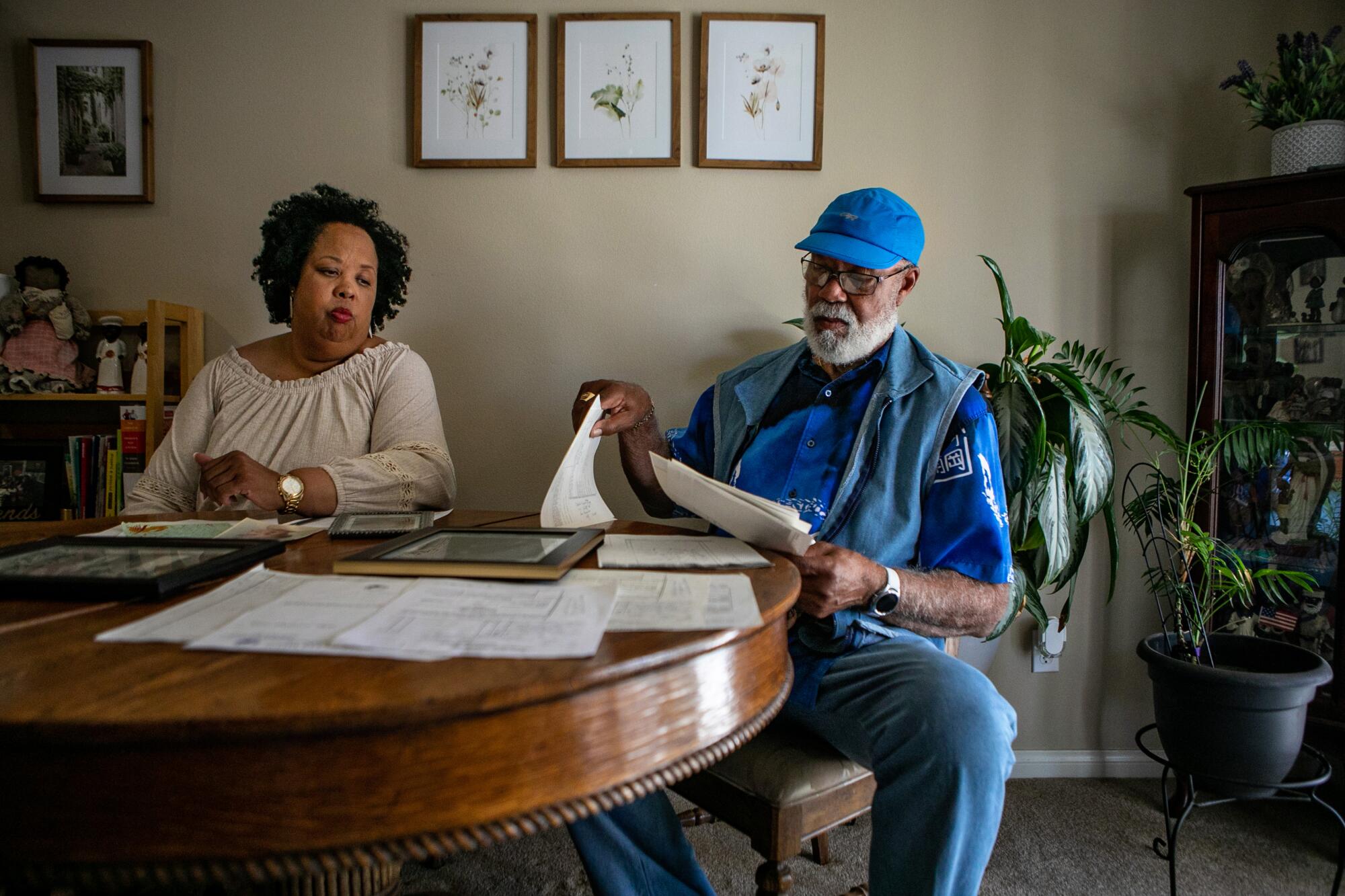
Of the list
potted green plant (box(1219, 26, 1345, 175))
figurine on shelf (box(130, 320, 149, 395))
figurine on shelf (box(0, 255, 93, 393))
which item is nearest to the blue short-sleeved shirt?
potted green plant (box(1219, 26, 1345, 175))

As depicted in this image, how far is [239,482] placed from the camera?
141 cm

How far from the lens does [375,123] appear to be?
213 cm

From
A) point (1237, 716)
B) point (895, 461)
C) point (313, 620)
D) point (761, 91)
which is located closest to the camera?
point (313, 620)

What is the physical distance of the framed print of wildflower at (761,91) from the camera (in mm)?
2057

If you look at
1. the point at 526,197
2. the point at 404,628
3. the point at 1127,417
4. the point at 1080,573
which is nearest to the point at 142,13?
the point at 526,197

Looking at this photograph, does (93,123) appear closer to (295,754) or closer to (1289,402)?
(295,754)

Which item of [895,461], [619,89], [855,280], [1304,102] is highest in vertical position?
[619,89]

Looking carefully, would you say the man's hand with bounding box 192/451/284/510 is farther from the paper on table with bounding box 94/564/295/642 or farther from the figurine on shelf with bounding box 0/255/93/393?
the figurine on shelf with bounding box 0/255/93/393

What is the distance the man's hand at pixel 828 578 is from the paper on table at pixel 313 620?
56 centimetres

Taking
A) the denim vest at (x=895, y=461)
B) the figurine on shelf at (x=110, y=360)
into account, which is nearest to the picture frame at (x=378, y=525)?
the denim vest at (x=895, y=461)

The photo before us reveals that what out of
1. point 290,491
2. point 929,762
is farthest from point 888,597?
point 290,491

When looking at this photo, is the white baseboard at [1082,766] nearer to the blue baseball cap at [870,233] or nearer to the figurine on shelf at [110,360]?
the blue baseball cap at [870,233]

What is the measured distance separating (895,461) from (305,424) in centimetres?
135

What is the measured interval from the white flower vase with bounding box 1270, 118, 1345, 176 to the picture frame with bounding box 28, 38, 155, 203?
10.2ft
